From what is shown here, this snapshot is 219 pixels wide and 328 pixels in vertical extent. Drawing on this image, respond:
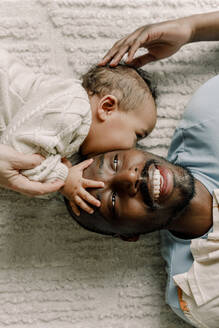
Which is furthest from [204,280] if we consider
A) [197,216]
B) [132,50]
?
[132,50]

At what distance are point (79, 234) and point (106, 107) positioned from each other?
1.15ft

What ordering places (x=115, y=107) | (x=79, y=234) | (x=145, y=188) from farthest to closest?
(x=79, y=234)
(x=115, y=107)
(x=145, y=188)

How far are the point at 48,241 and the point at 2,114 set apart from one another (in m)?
0.36

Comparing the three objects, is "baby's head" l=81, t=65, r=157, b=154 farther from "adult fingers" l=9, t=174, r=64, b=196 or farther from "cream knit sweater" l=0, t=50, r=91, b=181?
"adult fingers" l=9, t=174, r=64, b=196

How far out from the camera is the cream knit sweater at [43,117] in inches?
33.4

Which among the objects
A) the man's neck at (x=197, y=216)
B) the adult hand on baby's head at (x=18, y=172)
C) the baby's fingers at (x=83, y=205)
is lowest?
the man's neck at (x=197, y=216)

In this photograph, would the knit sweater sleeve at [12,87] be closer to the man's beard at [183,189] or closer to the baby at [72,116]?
the baby at [72,116]

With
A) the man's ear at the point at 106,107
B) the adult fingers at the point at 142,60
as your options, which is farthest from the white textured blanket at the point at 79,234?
the man's ear at the point at 106,107

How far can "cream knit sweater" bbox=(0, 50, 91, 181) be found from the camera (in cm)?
85

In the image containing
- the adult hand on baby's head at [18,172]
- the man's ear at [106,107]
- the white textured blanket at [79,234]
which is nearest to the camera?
the adult hand on baby's head at [18,172]

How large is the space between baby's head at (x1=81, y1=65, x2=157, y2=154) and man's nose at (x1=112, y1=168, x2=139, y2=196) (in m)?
0.11

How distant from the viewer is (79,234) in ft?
3.46

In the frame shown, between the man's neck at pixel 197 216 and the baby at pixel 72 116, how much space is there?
20 cm

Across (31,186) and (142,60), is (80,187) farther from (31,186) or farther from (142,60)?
(142,60)
